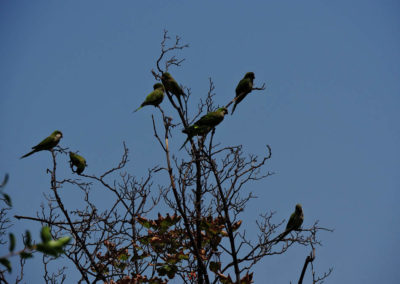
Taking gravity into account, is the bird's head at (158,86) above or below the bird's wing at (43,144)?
above

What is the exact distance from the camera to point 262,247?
3.95 meters

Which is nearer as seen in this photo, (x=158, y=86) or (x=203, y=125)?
(x=203, y=125)

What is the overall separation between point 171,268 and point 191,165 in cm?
108

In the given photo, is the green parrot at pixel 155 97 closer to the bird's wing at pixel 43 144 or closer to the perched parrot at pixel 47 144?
the perched parrot at pixel 47 144

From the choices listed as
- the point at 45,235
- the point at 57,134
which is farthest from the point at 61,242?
the point at 57,134

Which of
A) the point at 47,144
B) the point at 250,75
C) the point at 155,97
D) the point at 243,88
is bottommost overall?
the point at 47,144

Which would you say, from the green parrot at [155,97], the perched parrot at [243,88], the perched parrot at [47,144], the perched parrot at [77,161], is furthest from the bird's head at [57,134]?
the perched parrot at [243,88]

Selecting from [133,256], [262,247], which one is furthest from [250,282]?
[133,256]

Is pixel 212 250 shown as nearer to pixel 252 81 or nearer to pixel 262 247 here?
pixel 262 247

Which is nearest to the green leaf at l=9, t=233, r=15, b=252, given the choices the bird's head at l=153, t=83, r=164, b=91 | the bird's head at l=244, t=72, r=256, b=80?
the bird's head at l=153, t=83, r=164, b=91

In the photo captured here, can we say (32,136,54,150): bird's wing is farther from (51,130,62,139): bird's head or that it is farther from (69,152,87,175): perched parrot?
(69,152,87,175): perched parrot

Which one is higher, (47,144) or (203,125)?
(47,144)

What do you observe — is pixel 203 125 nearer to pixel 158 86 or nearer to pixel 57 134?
pixel 158 86

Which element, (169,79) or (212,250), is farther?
Answer: (169,79)
